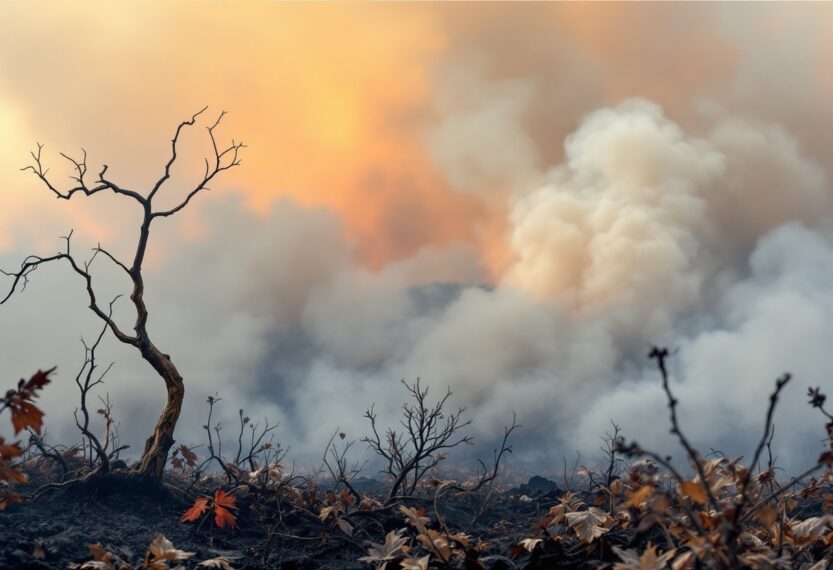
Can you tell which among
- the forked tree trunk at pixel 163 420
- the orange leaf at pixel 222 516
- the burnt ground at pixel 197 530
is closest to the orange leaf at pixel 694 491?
the burnt ground at pixel 197 530

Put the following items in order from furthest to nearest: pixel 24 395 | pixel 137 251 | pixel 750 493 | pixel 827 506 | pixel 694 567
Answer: pixel 137 251 → pixel 827 506 → pixel 750 493 → pixel 24 395 → pixel 694 567

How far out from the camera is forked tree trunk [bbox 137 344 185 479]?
33.0 feet

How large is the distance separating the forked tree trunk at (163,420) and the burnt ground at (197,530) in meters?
0.41

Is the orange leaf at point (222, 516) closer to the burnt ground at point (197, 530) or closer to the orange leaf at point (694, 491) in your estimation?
the burnt ground at point (197, 530)

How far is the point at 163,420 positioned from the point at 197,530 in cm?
289

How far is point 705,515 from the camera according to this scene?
4648mm

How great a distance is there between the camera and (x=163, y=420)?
10445mm

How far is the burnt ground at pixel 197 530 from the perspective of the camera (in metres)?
6.39

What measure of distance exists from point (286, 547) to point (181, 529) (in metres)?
1.88

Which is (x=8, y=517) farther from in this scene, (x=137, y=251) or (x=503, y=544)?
(x=503, y=544)

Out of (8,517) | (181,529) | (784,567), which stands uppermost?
(8,517)

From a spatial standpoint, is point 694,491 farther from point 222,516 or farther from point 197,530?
point 197,530

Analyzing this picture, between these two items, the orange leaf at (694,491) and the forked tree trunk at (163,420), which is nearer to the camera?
the orange leaf at (694,491)

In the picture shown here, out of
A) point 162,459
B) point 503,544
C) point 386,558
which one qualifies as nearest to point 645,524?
point 386,558
